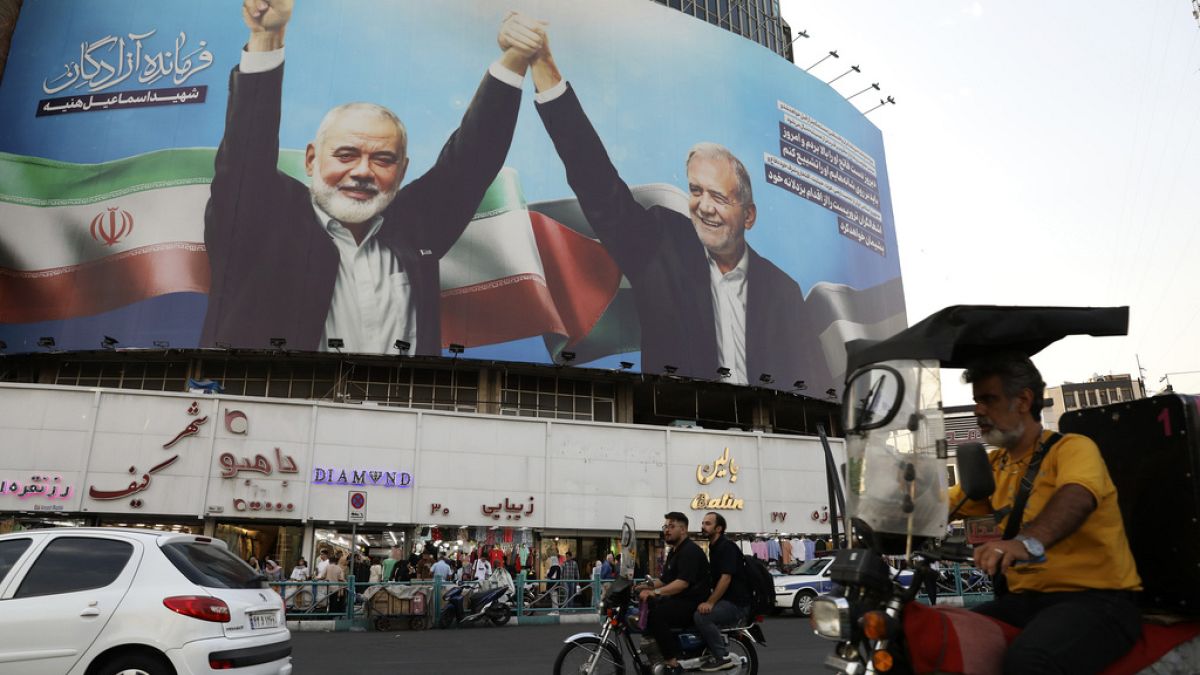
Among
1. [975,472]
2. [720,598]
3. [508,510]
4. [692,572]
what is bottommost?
[720,598]

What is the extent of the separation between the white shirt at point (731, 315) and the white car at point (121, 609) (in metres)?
27.1

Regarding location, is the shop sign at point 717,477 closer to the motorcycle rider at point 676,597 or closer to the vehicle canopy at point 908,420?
the motorcycle rider at point 676,597

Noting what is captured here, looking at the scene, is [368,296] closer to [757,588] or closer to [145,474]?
[145,474]

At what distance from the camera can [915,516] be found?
265cm

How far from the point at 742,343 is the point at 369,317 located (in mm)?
15155

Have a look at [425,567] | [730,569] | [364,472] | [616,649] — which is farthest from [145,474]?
[730,569]

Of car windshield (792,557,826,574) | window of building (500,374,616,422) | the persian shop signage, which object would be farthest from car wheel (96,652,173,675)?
window of building (500,374,616,422)

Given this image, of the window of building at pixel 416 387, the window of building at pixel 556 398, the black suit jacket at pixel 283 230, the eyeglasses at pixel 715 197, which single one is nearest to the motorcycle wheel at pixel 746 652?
the black suit jacket at pixel 283 230

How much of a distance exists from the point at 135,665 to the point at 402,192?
84.5 ft

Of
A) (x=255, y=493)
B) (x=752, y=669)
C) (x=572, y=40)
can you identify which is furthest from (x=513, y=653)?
(x=572, y=40)

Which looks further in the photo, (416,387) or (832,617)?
(416,387)

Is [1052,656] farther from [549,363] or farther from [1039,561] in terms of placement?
[549,363]

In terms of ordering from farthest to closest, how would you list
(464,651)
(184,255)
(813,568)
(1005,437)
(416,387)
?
(416,387) → (184,255) → (813,568) → (464,651) → (1005,437)

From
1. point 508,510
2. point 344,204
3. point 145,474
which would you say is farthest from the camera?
point 344,204
